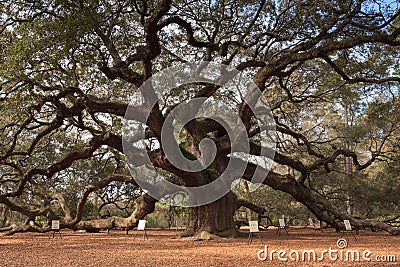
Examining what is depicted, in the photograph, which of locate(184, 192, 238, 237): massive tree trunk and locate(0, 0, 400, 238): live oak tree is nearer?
locate(0, 0, 400, 238): live oak tree

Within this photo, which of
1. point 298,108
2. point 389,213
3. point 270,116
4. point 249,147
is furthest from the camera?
point 389,213

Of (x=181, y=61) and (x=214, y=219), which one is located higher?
(x=181, y=61)

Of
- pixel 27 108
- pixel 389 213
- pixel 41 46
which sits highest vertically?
pixel 41 46

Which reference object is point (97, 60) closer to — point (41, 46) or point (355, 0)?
point (41, 46)

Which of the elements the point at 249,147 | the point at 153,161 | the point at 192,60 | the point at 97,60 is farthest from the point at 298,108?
the point at 97,60

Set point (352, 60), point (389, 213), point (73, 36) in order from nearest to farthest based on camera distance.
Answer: point (73, 36), point (352, 60), point (389, 213)

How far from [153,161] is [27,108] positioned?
409 centimetres

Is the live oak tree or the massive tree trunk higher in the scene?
the live oak tree

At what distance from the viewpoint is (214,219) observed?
536 inches

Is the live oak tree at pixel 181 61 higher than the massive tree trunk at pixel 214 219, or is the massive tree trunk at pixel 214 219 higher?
the live oak tree at pixel 181 61

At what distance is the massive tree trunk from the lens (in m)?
13.5

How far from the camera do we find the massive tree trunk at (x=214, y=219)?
13547 mm

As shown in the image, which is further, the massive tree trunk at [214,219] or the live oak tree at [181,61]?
the massive tree trunk at [214,219]

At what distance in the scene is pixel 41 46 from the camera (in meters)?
8.95
